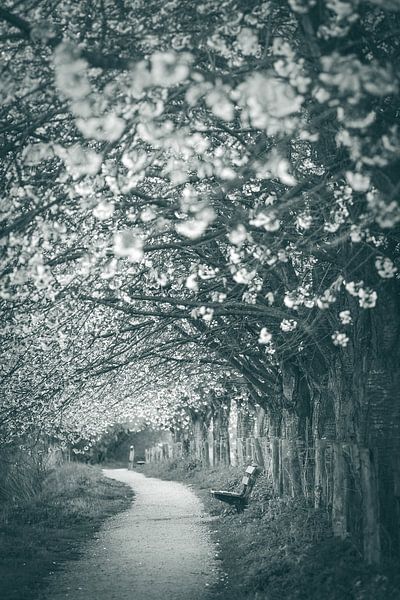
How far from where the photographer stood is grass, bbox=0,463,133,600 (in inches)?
393

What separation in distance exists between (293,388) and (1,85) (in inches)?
456

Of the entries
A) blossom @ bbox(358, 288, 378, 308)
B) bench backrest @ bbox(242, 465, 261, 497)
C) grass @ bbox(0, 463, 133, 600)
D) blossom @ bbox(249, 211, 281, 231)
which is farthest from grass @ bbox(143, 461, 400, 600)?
blossom @ bbox(249, 211, 281, 231)

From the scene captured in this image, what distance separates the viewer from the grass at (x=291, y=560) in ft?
24.7

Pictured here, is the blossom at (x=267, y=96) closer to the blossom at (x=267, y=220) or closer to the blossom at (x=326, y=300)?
the blossom at (x=267, y=220)

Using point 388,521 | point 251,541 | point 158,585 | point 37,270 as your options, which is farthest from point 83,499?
point 37,270

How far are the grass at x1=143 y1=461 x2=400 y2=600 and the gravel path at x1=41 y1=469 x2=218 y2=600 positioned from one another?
0.47 metres

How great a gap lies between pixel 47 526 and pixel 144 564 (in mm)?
5365

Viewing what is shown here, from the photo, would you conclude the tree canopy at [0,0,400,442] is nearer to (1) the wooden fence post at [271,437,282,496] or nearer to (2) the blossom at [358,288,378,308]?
(2) the blossom at [358,288,378,308]

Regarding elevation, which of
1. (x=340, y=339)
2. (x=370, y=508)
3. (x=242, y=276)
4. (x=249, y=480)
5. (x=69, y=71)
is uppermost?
(x=69, y=71)

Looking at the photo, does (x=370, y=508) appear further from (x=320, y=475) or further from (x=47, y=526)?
(x=47, y=526)

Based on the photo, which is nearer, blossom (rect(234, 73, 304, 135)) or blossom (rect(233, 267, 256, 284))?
blossom (rect(234, 73, 304, 135))

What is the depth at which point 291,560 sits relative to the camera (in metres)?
9.23

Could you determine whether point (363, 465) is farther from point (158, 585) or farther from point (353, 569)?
point (158, 585)

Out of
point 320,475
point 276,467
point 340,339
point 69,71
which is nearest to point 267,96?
point 69,71
